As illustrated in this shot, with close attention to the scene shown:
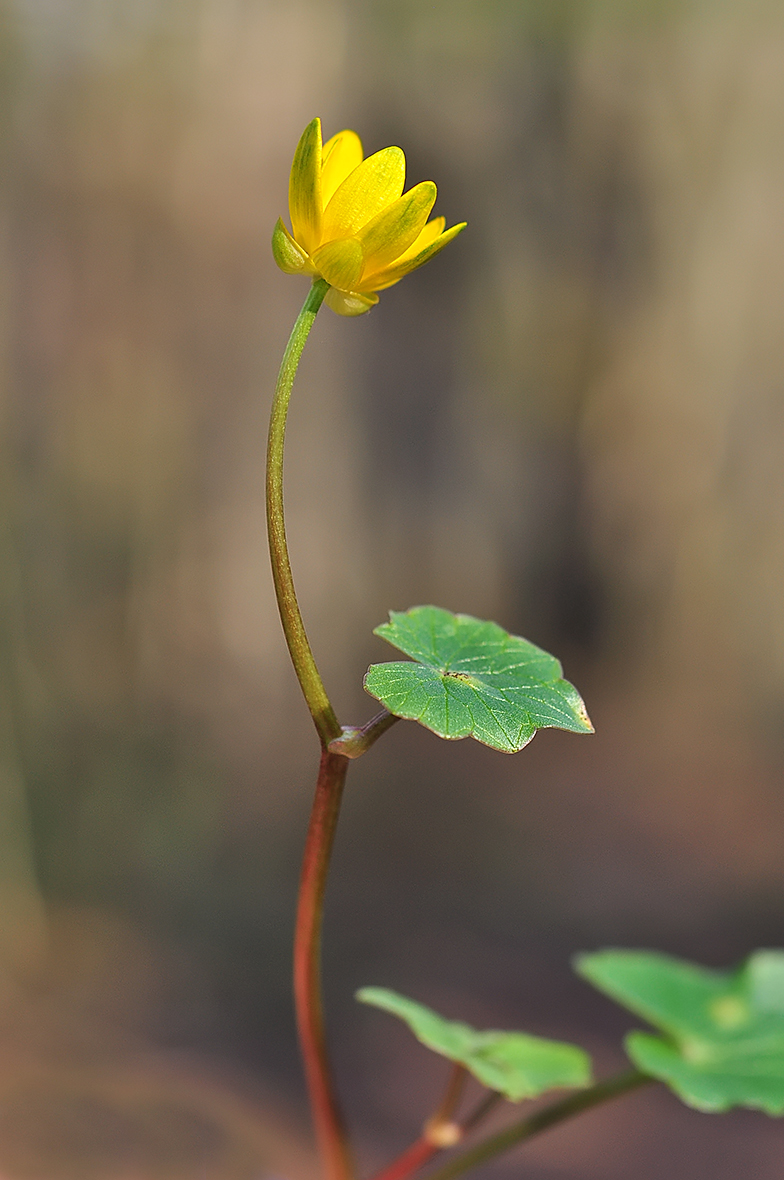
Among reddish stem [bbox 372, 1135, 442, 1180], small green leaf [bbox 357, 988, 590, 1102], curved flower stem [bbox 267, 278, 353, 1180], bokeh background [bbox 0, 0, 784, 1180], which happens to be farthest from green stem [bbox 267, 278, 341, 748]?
bokeh background [bbox 0, 0, 784, 1180]

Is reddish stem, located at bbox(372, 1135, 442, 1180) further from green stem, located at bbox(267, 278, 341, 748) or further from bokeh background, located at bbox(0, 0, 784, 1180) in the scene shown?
bokeh background, located at bbox(0, 0, 784, 1180)

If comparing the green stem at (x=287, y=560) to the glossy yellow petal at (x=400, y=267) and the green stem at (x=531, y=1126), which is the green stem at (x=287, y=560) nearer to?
the glossy yellow petal at (x=400, y=267)

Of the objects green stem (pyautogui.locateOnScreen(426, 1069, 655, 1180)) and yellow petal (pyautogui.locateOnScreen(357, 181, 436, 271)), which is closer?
yellow petal (pyautogui.locateOnScreen(357, 181, 436, 271))

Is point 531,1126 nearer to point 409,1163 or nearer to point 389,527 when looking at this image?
point 409,1163

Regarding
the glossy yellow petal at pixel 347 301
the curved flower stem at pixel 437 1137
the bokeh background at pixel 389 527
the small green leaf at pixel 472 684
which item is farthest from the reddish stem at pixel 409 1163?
the bokeh background at pixel 389 527

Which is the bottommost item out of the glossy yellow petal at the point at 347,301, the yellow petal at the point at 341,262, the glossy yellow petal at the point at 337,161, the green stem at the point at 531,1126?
the green stem at the point at 531,1126

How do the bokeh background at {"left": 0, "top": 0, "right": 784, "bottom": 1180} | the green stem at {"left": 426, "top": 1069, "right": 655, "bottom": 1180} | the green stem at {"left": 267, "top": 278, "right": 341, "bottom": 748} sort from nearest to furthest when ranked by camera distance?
the green stem at {"left": 267, "top": 278, "right": 341, "bottom": 748} → the green stem at {"left": 426, "top": 1069, "right": 655, "bottom": 1180} → the bokeh background at {"left": 0, "top": 0, "right": 784, "bottom": 1180}

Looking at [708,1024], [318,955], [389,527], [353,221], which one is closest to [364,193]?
[353,221]
